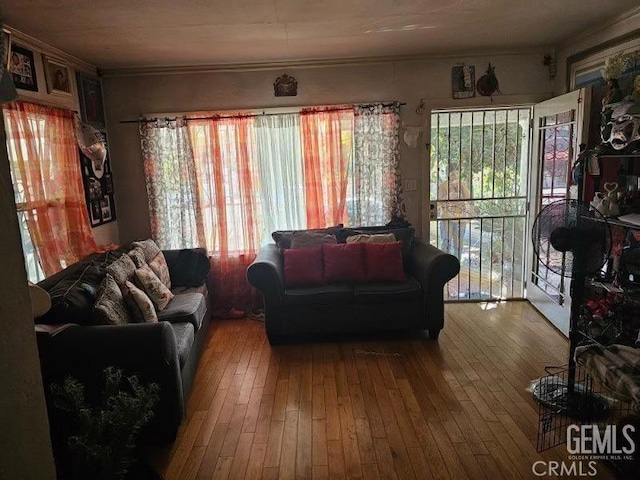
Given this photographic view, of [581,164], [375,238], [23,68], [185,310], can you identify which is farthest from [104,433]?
[581,164]

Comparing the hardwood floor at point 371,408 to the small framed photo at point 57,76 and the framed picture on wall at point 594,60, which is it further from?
the small framed photo at point 57,76

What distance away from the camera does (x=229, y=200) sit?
426 centimetres

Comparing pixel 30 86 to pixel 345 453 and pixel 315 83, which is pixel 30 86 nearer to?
pixel 315 83

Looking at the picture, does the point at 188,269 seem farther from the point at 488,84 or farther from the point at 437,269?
the point at 488,84

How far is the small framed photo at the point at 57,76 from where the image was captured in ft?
10.6

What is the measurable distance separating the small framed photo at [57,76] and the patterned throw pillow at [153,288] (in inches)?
61.2

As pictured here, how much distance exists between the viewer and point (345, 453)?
7.41 feet

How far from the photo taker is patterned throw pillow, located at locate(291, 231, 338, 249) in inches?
154

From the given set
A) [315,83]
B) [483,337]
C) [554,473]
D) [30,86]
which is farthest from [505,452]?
[30,86]

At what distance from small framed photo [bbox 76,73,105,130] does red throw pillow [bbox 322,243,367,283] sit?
246cm

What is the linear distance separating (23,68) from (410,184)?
3.29m

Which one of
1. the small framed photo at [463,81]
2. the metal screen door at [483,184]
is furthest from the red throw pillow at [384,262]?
the small framed photo at [463,81]

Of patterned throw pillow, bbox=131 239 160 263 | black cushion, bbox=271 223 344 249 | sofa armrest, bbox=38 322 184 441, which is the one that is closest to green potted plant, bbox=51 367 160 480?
sofa armrest, bbox=38 322 184 441

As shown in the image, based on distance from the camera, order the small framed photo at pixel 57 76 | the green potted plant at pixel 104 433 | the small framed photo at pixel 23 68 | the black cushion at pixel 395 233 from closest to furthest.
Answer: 1. the green potted plant at pixel 104 433
2. the small framed photo at pixel 23 68
3. the small framed photo at pixel 57 76
4. the black cushion at pixel 395 233
